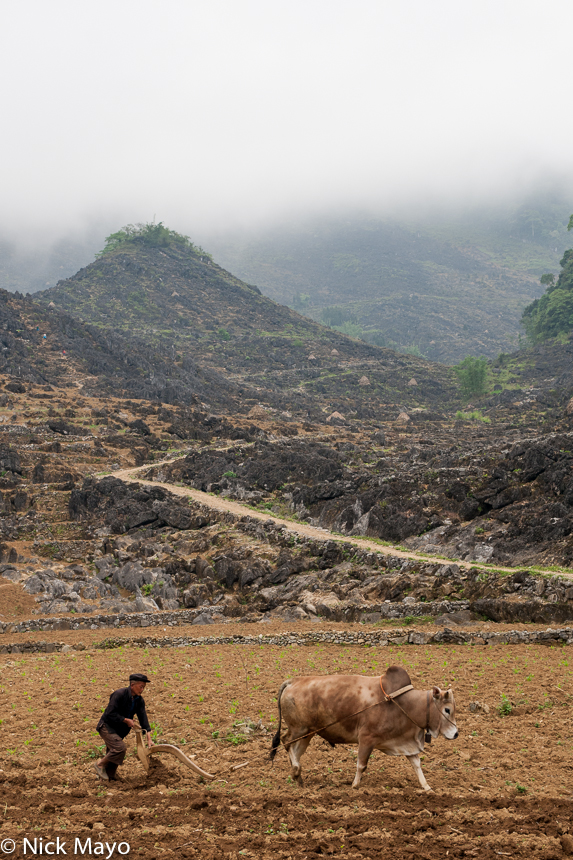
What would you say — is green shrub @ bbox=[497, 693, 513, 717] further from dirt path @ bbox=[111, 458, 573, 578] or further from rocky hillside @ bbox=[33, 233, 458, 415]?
rocky hillside @ bbox=[33, 233, 458, 415]

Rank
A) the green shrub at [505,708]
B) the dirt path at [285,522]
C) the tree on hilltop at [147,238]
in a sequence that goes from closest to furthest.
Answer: the green shrub at [505,708]
the dirt path at [285,522]
the tree on hilltop at [147,238]

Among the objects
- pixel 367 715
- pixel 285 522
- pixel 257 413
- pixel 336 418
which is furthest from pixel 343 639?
pixel 336 418

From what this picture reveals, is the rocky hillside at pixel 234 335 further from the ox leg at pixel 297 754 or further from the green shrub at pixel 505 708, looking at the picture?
the ox leg at pixel 297 754

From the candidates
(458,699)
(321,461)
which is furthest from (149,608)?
(321,461)

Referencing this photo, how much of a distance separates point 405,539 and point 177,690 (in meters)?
20.1

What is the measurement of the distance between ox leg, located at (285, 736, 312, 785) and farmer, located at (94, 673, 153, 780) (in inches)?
79.8

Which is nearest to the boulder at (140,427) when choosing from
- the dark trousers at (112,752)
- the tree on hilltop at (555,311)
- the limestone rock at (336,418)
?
the limestone rock at (336,418)

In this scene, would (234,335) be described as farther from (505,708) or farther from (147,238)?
(505,708)

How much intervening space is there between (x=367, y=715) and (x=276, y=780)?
1.82 metres

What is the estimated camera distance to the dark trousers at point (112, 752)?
28.5 ft

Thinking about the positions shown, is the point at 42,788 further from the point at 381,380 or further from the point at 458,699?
the point at 381,380

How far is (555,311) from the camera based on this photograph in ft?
350

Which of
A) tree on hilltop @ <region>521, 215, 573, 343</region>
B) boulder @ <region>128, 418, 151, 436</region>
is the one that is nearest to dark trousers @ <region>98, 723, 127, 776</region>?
boulder @ <region>128, 418, 151, 436</region>

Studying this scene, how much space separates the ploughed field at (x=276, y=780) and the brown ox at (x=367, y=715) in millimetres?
568
